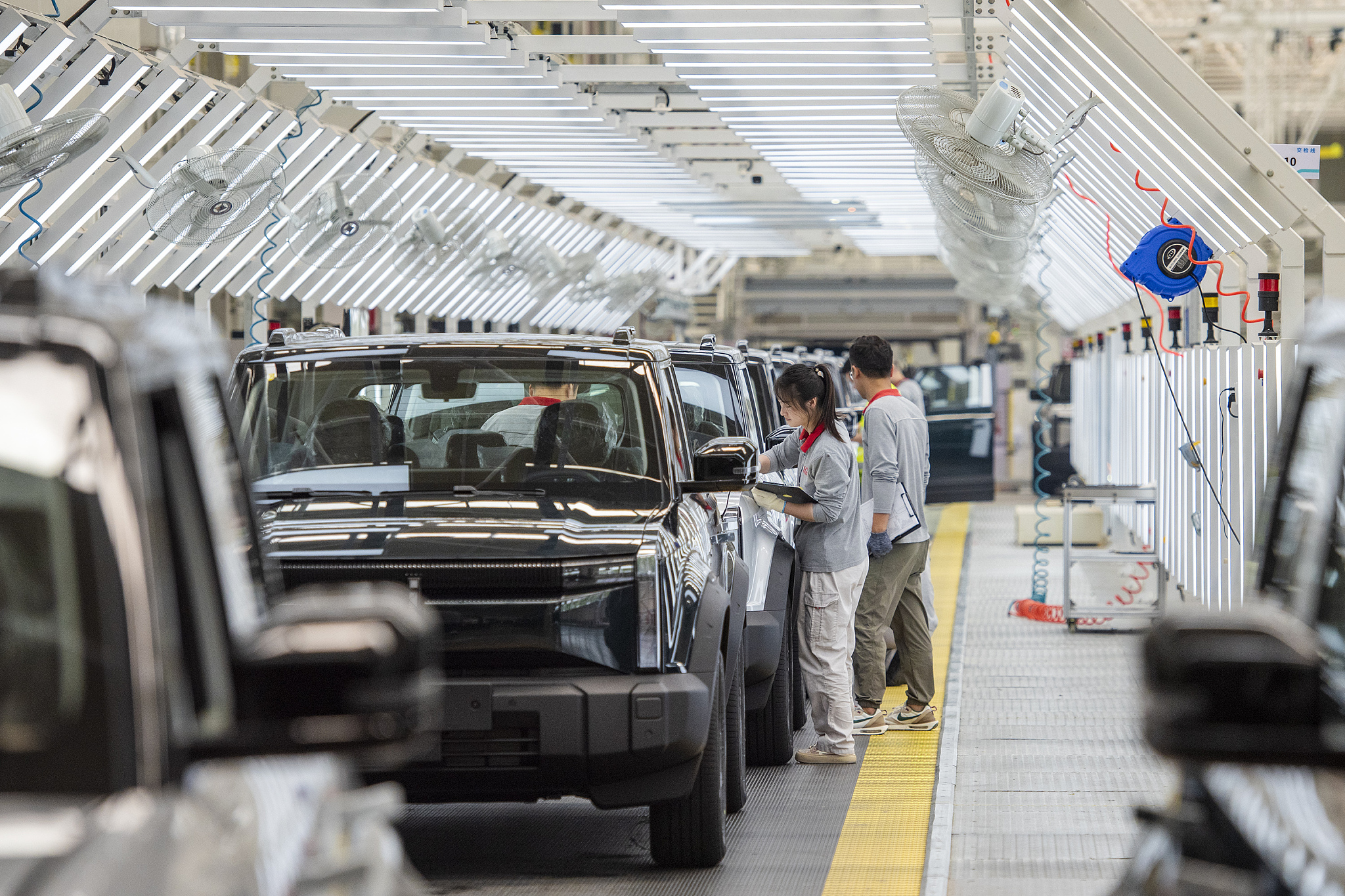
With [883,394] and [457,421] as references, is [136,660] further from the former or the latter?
[883,394]

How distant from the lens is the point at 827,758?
7.21 m

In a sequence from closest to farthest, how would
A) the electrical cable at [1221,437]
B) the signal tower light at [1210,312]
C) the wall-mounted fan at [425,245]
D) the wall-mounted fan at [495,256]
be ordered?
the electrical cable at [1221,437] → the signal tower light at [1210,312] → the wall-mounted fan at [425,245] → the wall-mounted fan at [495,256]

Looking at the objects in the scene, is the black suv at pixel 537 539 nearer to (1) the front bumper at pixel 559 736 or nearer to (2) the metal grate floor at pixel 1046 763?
(1) the front bumper at pixel 559 736

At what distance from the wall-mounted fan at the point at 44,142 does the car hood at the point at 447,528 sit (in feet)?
9.79

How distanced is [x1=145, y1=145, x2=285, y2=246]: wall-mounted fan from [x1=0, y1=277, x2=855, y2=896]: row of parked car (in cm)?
288

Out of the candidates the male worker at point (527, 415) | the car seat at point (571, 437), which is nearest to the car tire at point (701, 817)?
the car seat at point (571, 437)

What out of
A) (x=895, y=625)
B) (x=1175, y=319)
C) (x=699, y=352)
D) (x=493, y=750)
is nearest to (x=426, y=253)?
(x=1175, y=319)

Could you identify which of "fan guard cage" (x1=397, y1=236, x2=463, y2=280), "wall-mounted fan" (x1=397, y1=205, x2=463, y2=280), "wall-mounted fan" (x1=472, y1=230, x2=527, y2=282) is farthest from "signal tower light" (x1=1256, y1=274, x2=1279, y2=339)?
"wall-mounted fan" (x1=472, y1=230, x2=527, y2=282)

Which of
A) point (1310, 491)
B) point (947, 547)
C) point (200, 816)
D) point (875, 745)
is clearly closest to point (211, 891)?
point (200, 816)

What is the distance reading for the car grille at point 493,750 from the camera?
484cm

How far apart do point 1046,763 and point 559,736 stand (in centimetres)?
306

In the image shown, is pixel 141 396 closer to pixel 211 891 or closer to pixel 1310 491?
pixel 211 891

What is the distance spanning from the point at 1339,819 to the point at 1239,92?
32.2 m

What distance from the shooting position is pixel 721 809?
17.9ft
